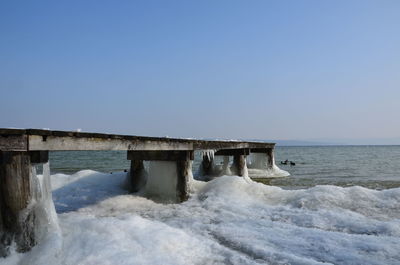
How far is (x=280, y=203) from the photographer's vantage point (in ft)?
30.0

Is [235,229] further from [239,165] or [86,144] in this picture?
[239,165]

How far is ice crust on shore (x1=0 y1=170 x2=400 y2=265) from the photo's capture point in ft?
16.0

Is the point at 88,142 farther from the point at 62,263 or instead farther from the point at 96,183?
the point at 96,183

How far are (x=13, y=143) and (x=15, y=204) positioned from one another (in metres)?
0.86

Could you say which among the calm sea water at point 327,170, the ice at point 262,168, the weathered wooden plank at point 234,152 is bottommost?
the calm sea water at point 327,170

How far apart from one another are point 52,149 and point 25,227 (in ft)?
4.14

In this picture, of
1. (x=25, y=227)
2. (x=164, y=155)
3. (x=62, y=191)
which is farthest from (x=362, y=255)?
(x=62, y=191)

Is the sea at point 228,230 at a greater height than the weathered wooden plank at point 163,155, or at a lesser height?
lesser

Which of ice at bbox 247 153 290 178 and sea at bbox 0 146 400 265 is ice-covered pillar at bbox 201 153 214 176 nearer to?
ice at bbox 247 153 290 178

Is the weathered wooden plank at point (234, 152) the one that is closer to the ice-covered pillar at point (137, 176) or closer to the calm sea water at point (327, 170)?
the calm sea water at point (327, 170)

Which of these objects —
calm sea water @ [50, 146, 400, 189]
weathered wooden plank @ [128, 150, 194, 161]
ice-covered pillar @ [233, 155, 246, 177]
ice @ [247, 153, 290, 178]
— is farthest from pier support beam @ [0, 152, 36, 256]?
ice @ [247, 153, 290, 178]

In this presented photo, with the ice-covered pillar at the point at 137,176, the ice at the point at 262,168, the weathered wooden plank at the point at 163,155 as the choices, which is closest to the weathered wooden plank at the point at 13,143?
the weathered wooden plank at the point at 163,155

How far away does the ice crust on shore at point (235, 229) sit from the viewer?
16.0 feet

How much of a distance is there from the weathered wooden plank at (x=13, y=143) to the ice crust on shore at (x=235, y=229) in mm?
1322
